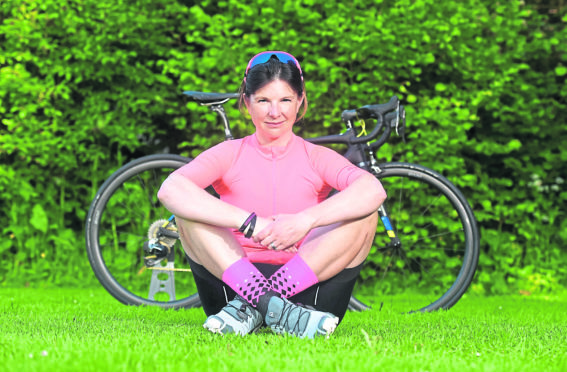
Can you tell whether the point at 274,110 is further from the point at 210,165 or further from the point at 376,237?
the point at 376,237

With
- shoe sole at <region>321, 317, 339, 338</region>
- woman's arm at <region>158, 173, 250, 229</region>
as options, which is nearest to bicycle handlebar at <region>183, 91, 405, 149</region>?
woman's arm at <region>158, 173, 250, 229</region>

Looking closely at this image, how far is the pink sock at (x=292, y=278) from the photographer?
2.95m

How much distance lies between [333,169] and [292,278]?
1.76 ft

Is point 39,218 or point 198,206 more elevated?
point 198,206

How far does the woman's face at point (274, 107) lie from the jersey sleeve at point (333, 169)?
18cm

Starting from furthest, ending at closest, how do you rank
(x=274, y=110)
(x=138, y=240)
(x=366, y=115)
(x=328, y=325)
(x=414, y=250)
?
1. (x=138, y=240)
2. (x=414, y=250)
3. (x=366, y=115)
4. (x=274, y=110)
5. (x=328, y=325)

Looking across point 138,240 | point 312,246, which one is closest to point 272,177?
point 312,246

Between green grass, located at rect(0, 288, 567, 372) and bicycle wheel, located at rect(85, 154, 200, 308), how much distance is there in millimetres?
339

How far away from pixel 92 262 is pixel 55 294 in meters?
0.96

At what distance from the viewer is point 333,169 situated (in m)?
3.18

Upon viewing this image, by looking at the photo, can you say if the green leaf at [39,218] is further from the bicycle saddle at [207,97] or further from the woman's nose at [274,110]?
the woman's nose at [274,110]

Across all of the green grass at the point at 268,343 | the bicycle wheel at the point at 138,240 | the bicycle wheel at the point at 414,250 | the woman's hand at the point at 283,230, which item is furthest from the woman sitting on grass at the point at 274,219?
the bicycle wheel at the point at 414,250

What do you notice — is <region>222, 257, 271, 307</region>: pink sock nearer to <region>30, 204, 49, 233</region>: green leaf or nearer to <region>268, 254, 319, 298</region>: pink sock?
<region>268, 254, 319, 298</region>: pink sock

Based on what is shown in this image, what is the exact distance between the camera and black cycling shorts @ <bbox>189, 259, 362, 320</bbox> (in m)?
3.11
